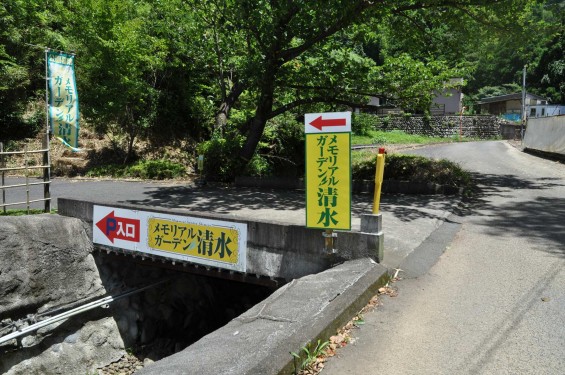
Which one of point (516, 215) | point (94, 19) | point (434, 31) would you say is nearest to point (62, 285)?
point (516, 215)

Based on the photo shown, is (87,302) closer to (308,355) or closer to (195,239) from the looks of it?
(195,239)

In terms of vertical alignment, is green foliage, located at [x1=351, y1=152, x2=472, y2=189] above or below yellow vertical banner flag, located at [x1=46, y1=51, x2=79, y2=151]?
below

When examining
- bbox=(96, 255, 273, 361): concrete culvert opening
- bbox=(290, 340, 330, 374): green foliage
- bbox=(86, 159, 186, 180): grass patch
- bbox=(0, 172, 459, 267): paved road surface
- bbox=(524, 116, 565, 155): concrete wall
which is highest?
bbox=(524, 116, 565, 155): concrete wall

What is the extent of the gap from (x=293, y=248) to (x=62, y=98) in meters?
6.71

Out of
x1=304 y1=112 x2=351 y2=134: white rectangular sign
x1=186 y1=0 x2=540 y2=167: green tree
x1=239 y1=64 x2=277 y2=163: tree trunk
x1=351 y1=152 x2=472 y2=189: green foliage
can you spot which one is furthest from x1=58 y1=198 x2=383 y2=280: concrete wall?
x1=351 y1=152 x2=472 y2=189: green foliage

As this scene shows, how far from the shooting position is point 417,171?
11930 millimetres

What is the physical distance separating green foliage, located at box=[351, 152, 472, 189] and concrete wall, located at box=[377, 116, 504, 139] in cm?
3294

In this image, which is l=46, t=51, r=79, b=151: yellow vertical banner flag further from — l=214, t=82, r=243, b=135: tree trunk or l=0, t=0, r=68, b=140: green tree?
l=0, t=0, r=68, b=140: green tree

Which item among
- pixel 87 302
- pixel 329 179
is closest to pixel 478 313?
pixel 329 179

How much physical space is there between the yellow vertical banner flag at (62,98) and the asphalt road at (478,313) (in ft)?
26.6

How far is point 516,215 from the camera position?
901 cm

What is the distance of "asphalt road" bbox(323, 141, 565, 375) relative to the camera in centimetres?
368

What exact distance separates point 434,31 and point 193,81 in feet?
40.1

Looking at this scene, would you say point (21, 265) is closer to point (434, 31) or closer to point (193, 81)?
point (434, 31)
